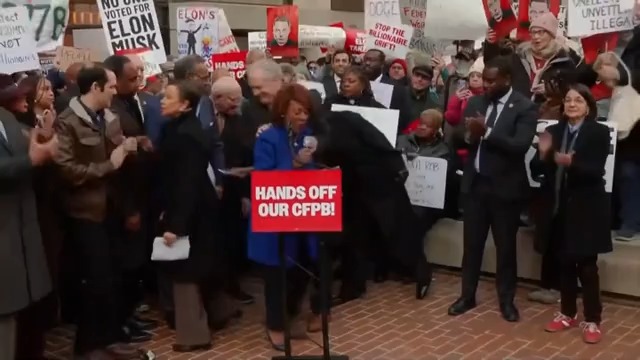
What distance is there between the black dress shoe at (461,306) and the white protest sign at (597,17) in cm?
288

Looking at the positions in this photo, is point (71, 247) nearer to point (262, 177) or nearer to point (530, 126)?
point (262, 177)

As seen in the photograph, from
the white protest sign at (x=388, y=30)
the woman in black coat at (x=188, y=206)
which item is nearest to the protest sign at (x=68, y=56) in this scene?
the white protest sign at (x=388, y=30)

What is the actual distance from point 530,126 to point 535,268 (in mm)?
1786

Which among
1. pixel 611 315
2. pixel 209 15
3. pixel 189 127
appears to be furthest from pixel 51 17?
pixel 611 315

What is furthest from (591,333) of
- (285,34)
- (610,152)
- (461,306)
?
(285,34)

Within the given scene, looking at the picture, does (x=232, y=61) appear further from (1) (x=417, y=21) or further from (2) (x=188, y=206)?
(2) (x=188, y=206)

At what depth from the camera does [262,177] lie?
5641 mm

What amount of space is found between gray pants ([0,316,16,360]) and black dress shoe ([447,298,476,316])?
12.5ft

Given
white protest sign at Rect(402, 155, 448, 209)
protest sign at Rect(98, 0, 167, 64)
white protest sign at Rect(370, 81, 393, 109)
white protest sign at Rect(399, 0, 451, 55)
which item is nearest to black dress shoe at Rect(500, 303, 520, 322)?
white protest sign at Rect(402, 155, 448, 209)

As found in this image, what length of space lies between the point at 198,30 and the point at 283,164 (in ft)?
17.6

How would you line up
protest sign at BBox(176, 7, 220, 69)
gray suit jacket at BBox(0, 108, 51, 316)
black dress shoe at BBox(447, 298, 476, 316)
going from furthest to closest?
protest sign at BBox(176, 7, 220, 69)
black dress shoe at BBox(447, 298, 476, 316)
gray suit jacket at BBox(0, 108, 51, 316)

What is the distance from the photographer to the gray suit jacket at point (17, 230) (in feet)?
16.4

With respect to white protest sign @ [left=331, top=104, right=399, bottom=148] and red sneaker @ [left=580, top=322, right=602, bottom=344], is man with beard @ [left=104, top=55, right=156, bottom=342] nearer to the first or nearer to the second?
white protest sign @ [left=331, top=104, right=399, bottom=148]

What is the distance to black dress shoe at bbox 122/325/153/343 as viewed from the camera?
271 inches
